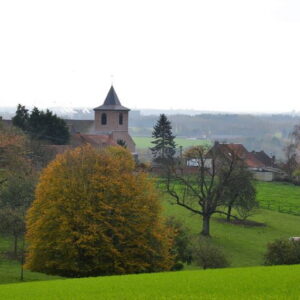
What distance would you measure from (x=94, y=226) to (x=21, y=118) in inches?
1938

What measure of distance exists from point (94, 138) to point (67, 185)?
59.0 meters

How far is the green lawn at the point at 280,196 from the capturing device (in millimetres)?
54706

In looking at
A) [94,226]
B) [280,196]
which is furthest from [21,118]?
[94,226]

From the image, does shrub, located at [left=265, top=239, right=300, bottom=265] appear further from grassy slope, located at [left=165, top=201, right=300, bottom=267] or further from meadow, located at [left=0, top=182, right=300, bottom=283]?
grassy slope, located at [left=165, top=201, right=300, bottom=267]

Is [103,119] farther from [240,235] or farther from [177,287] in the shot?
[177,287]

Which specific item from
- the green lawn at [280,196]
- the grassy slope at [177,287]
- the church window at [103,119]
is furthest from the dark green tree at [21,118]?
the grassy slope at [177,287]

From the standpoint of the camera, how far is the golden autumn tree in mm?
26094

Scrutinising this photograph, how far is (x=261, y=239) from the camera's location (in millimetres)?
39750

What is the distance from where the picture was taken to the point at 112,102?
96.9 meters

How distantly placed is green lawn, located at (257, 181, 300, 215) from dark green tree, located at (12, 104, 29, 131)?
1225 inches

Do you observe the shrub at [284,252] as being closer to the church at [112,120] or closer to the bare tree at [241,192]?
the bare tree at [241,192]

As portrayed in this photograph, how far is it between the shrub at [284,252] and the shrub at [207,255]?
2.55 meters

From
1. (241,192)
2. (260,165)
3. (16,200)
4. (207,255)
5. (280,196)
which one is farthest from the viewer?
(260,165)

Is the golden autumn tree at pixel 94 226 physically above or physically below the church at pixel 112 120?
below
